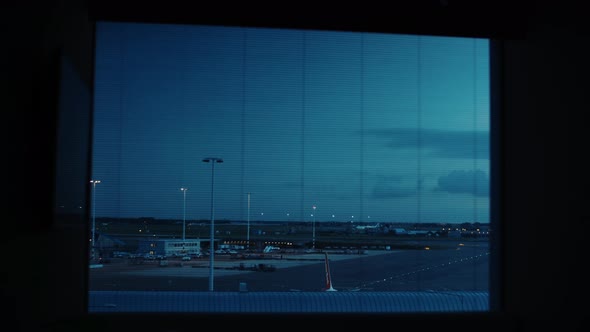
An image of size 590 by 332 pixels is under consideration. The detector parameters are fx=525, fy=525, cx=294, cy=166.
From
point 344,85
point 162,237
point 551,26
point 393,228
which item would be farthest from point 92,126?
point 551,26

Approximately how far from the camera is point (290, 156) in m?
4.33

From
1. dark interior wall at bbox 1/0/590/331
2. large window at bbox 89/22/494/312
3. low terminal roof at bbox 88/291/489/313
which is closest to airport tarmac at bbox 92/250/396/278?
large window at bbox 89/22/494/312

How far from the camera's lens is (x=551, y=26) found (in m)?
3.49

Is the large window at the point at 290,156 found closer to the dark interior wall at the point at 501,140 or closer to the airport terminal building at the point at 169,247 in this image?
the airport terminal building at the point at 169,247

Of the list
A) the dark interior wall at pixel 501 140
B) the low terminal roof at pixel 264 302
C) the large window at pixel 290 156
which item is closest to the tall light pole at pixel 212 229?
the large window at pixel 290 156

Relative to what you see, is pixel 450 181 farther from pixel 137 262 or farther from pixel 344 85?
pixel 137 262

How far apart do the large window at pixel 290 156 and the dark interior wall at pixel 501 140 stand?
43 cm

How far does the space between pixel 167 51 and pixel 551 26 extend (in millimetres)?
2911

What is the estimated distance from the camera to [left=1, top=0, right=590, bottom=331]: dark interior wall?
251cm

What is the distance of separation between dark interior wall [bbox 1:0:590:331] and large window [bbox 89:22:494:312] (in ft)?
1.41

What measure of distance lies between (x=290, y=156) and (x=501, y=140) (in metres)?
1.67

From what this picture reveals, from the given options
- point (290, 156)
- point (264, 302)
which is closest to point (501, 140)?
point (290, 156)

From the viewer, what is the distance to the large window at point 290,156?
4.26 m

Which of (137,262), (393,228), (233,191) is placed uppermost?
(233,191)
